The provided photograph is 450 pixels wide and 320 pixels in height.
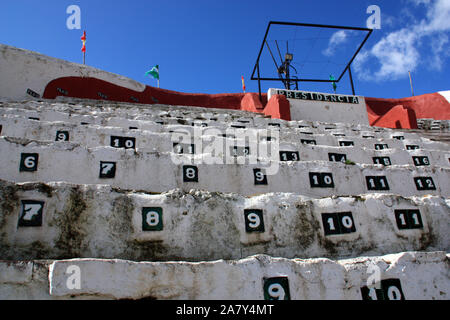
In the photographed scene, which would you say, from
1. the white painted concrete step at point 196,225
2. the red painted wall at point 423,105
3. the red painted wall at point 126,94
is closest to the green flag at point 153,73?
the red painted wall at point 126,94

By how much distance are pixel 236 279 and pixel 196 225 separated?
753mm

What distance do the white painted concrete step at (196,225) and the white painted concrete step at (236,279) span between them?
0.49 meters

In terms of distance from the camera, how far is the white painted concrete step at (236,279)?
2217 millimetres

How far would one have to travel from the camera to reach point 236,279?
2525mm

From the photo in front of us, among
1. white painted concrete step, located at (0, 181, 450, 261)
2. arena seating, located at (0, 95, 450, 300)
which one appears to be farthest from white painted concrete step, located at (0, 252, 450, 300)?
white painted concrete step, located at (0, 181, 450, 261)

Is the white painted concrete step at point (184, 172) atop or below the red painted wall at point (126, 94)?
below

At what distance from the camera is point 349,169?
5094 mm

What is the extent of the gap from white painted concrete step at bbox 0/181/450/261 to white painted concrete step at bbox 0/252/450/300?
49cm

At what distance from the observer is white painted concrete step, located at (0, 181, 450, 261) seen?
9.19 ft

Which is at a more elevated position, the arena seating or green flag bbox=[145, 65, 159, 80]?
green flag bbox=[145, 65, 159, 80]

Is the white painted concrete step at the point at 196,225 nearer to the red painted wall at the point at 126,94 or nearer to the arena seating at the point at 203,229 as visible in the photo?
the arena seating at the point at 203,229

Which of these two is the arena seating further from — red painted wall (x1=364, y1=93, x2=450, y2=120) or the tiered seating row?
red painted wall (x1=364, y1=93, x2=450, y2=120)

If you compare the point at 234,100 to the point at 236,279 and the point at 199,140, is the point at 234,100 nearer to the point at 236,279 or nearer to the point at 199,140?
the point at 199,140

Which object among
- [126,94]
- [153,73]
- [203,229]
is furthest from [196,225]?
[153,73]
